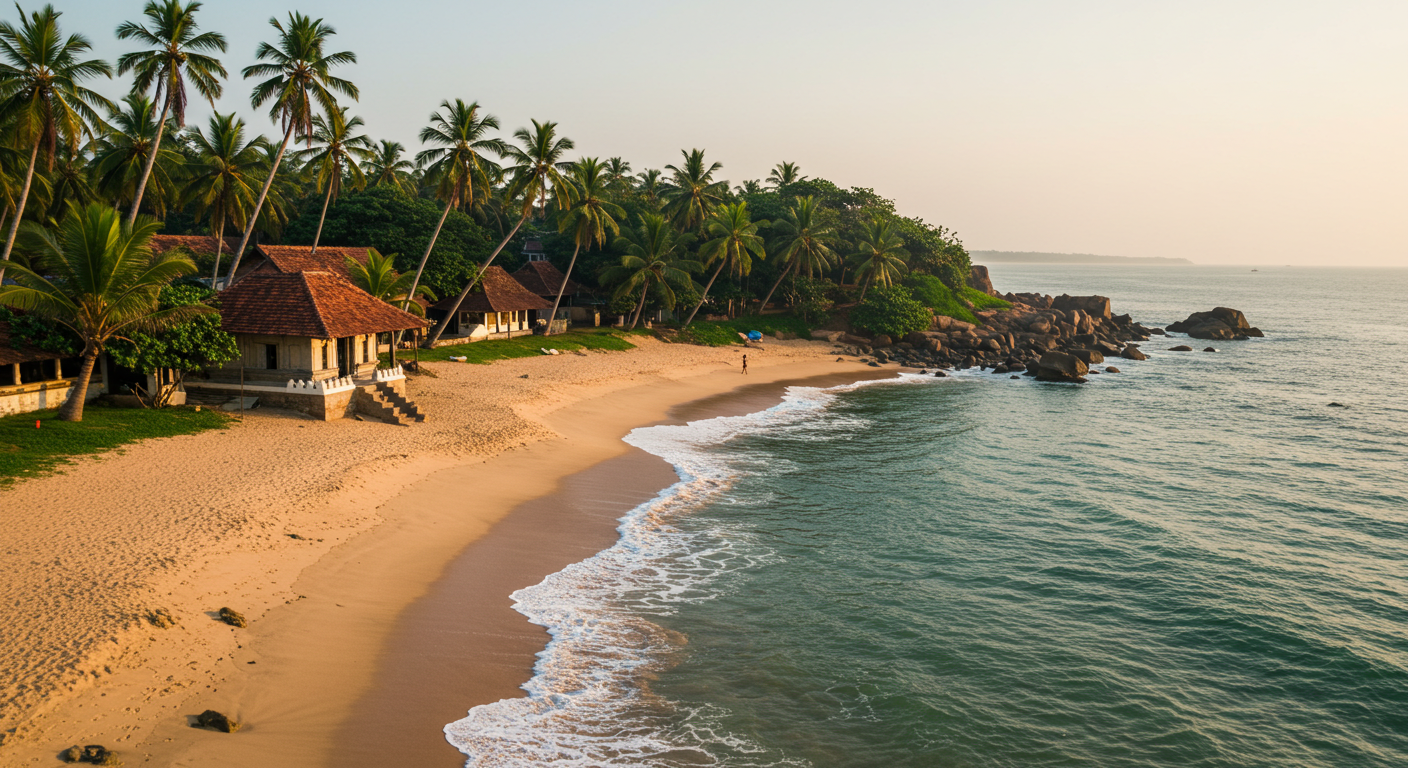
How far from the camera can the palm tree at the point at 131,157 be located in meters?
35.7

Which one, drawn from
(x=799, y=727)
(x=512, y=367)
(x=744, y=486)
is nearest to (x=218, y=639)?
(x=799, y=727)

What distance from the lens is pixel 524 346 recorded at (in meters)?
47.6

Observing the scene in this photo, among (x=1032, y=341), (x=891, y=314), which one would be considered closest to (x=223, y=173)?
(x=891, y=314)

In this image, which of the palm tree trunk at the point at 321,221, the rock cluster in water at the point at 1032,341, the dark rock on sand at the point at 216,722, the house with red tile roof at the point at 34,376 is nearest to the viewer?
the dark rock on sand at the point at 216,722

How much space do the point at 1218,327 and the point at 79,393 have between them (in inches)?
3438

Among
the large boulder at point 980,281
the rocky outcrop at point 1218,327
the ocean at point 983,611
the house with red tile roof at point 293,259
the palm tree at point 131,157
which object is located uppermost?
the palm tree at point 131,157

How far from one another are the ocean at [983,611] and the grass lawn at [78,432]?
13312 millimetres

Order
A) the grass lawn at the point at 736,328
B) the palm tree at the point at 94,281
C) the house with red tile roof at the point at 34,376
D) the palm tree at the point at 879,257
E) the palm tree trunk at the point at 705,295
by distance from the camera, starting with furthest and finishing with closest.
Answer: the palm tree at the point at 879,257
the palm tree trunk at the point at 705,295
the grass lawn at the point at 736,328
the house with red tile roof at the point at 34,376
the palm tree at the point at 94,281

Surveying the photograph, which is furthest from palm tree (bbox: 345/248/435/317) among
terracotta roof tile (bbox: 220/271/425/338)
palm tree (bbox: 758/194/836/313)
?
palm tree (bbox: 758/194/836/313)

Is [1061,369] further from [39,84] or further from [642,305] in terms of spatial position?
[39,84]

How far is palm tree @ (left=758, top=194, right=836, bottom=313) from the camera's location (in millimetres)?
62812

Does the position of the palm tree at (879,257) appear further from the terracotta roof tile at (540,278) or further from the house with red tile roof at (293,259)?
the house with red tile roof at (293,259)

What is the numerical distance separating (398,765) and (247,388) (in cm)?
2123

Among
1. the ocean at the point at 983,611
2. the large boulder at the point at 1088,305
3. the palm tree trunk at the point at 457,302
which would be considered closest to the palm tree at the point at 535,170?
the palm tree trunk at the point at 457,302
